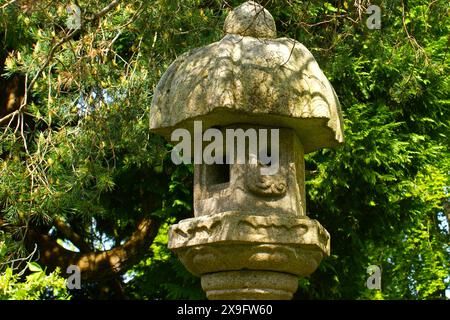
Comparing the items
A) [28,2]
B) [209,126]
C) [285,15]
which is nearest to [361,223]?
[285,15]

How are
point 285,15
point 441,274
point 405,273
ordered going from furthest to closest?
1. point 405,273
2. point 441,274
3. point 285,15

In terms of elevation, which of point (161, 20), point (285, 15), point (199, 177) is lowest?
point (199, 177)

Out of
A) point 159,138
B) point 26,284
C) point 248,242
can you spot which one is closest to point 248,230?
point 248,242

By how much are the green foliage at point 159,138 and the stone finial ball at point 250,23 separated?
0.92 feet

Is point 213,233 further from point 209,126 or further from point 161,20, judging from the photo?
point 161,20

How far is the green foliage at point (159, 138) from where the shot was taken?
6.29 m

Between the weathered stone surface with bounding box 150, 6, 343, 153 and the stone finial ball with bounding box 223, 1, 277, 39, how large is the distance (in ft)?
0.39

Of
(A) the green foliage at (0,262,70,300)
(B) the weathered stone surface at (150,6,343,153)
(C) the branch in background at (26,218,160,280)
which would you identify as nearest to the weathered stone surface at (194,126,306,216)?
(B) the weathered stone surface at (150,6,343,153)

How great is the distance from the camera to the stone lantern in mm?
4852

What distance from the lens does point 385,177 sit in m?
8.62

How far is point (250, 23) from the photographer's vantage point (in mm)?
5254

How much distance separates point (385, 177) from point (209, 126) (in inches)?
156

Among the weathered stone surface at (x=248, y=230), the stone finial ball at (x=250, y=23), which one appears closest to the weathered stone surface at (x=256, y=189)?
the weathered stone surface at (x=248, y=230)

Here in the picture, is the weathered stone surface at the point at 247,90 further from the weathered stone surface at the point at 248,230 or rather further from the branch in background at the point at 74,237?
the branch in background at the point at 74,237
